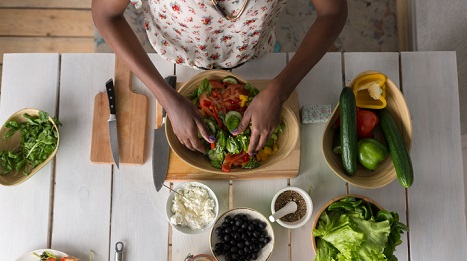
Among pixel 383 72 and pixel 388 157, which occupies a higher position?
pixel 383 72

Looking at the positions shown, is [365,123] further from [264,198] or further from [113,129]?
[113,129]

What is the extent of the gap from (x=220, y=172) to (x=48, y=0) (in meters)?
1.64

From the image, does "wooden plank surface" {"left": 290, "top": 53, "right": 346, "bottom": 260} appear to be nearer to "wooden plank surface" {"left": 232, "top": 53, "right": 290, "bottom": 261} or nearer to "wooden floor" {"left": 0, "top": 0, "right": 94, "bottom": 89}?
"wooden plank surface" {"left": 232, "top": 53, "right": 290, "bottom": 261}

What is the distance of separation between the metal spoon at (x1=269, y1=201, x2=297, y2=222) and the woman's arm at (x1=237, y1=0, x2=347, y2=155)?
0.21 m

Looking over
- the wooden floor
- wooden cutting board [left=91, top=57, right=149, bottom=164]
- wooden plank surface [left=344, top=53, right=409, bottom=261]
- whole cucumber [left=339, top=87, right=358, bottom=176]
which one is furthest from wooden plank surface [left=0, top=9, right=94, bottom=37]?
whole cucumber [left=339, top=87, right=358, bottom=176]

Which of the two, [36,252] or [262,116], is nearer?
[262,116]

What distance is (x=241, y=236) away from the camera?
1.27 metres

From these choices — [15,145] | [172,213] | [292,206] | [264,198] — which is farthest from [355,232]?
[15,145]

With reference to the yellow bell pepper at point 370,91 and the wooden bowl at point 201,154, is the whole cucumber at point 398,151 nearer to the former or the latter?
the yellow bell pepper at point 370,91

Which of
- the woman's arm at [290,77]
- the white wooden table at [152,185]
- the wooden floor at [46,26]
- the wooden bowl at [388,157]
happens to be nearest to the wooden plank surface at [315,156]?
the white wooden table at [152,185]

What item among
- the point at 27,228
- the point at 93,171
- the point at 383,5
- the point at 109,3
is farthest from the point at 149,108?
the point at 383,5

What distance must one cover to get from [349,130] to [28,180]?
1060 millimetres

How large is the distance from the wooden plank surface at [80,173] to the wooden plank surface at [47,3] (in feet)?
3.11

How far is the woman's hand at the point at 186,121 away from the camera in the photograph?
3.89 ft
